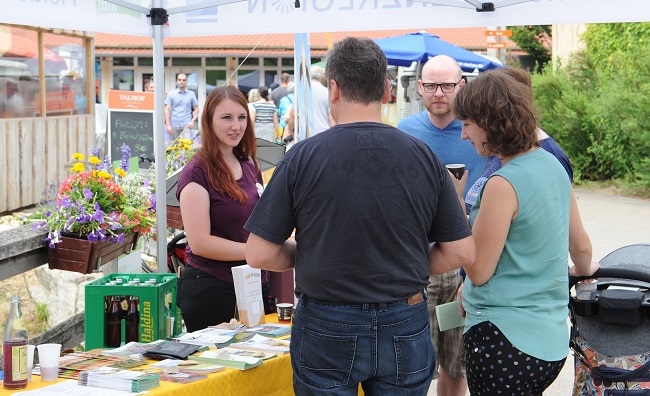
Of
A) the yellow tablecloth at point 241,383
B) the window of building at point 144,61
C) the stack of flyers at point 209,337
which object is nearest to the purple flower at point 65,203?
the stack of flyers at point 209,337

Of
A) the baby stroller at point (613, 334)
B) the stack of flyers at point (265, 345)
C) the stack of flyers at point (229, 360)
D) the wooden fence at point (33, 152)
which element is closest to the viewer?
the baby stroller at point (613, 334)

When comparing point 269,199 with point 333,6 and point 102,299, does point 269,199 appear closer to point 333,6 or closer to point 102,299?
point 102,299

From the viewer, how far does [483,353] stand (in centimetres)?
319

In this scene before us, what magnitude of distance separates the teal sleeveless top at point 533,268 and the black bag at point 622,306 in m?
0.16

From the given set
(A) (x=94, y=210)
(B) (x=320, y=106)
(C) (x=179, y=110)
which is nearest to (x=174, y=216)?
(A) (x=94, y=210)

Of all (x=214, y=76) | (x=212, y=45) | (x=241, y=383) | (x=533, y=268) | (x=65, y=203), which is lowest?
(x=241, y=383)

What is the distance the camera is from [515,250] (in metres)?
3.16

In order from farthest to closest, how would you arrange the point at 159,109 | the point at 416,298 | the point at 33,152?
the point at 33,152 → the point at 159,109 → the point at 416,298

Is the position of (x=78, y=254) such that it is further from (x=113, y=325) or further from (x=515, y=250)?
(x=515, y=250)

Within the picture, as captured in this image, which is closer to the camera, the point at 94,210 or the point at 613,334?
the point at 613,334

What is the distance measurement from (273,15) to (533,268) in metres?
2.30

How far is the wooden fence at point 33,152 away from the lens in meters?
12.8

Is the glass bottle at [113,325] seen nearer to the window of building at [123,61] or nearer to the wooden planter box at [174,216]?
the wooden planter box at [174,216]

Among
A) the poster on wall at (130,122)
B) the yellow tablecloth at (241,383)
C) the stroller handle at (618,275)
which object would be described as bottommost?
the yellow tablecloth at (241,383)
